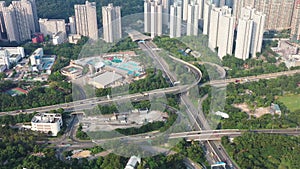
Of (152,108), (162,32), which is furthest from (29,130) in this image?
(162,32)

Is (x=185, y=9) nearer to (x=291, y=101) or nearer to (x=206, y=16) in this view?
(x=206, y=16)

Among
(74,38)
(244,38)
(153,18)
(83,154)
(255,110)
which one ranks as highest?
(153,18)

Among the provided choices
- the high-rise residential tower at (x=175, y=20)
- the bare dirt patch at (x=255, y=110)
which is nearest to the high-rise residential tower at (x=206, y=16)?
the high-rise residential tower at (x=175, y=20)

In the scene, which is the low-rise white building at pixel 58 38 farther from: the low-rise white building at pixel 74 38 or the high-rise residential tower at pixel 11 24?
the high-rise residential tower at pixel 11 24

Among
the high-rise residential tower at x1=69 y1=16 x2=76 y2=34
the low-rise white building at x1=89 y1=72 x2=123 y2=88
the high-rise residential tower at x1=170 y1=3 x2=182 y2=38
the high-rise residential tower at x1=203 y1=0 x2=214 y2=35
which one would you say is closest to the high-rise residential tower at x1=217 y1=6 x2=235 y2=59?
the high-rise residential tower at x1=203 y1=0 x2=214 y2=35

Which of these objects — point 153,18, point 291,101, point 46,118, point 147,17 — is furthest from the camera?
point 147,17

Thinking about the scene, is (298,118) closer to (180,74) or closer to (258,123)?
(258,123)

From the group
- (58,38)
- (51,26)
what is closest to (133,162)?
(58,38)

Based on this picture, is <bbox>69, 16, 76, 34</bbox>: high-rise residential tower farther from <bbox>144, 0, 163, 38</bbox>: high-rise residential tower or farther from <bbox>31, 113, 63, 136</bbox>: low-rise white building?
<bbox>31, 113, 63, 136</bbox>: low-rise white building
